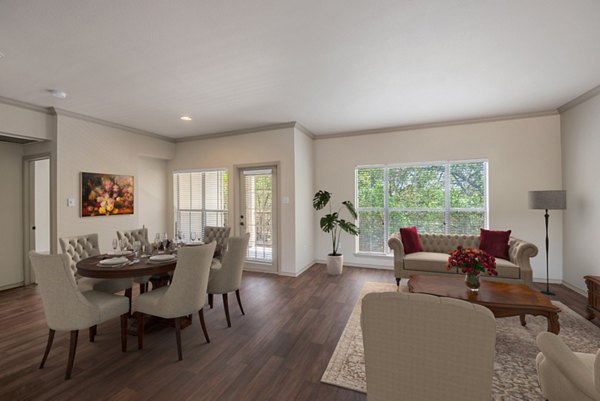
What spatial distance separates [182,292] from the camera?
239 centimetres

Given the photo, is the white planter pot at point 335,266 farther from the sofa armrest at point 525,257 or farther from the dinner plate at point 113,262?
the dinner plate at point 113,262

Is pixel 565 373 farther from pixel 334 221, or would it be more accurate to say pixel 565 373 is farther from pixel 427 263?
pixel 334 221

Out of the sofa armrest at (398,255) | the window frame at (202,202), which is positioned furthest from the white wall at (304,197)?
the sofa armrest at (398,255)

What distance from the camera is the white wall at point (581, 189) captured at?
354cm

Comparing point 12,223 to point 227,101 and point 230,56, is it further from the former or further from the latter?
point 230,56

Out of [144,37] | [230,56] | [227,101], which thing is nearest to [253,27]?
[230,56]

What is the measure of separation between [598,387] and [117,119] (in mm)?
5955

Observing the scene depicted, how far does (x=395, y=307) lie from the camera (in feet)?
3.99

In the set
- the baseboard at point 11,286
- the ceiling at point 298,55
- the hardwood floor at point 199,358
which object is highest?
the ceiling at point 298,55

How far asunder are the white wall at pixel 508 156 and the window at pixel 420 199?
170 mm

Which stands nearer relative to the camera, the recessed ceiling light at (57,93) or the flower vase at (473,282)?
the flower vase at (473,282)

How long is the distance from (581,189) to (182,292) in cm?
531

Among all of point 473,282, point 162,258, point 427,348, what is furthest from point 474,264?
point 162,258

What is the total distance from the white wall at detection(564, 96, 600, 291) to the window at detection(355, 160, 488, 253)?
3.48 ft
